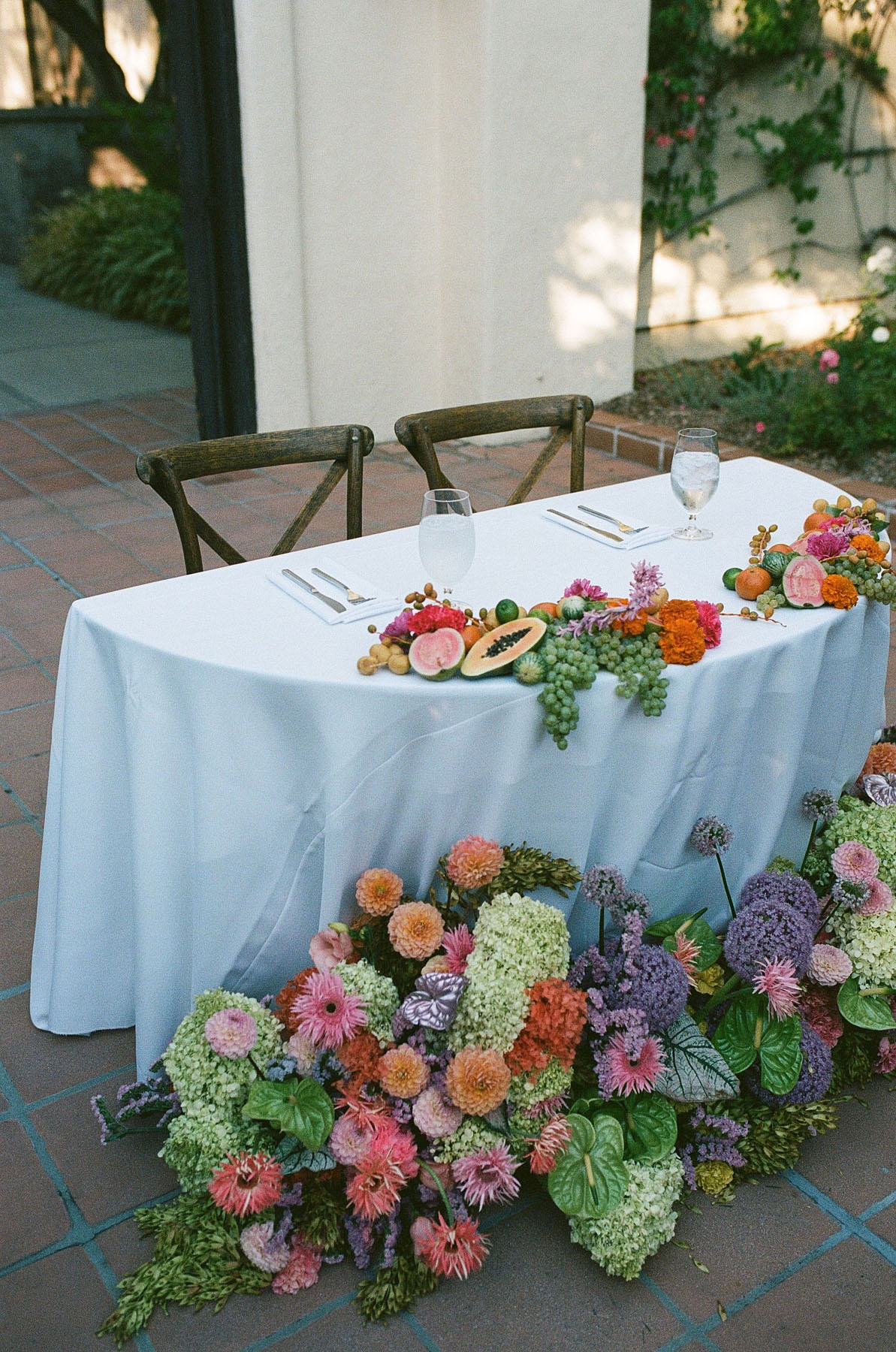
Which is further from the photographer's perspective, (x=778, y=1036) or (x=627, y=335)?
(x=627, y=335)

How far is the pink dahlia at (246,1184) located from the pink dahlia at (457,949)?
1.20ft

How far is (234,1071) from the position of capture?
1687 millimetres

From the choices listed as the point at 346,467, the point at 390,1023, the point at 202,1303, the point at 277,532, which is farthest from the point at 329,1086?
the point at 277,532

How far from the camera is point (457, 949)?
5.65 ft

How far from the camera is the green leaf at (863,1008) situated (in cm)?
188

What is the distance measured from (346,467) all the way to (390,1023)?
1.31 metres

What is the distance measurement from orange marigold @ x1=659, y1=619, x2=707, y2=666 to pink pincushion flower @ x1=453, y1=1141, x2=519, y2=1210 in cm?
73

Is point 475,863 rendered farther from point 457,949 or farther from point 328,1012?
point 328,1012

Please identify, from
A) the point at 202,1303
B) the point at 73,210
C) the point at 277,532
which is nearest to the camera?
the point at 202,1303

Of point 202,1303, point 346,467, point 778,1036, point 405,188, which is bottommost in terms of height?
point 202,1303

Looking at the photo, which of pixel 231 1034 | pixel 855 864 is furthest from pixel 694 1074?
pixel 231 1034

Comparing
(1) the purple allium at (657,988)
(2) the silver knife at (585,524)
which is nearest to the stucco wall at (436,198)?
(2) the silver knife at (585,524)

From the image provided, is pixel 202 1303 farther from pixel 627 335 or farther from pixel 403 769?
pixel 627 335

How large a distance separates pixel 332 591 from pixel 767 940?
0.86 metres
